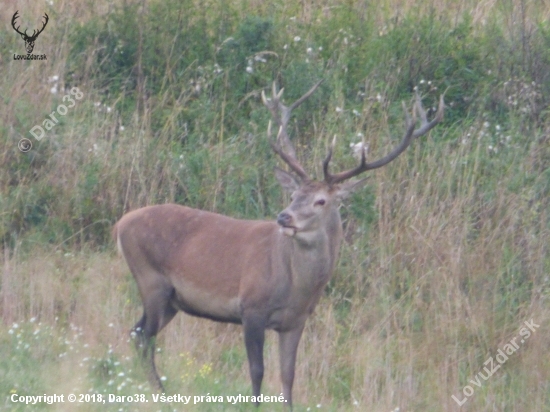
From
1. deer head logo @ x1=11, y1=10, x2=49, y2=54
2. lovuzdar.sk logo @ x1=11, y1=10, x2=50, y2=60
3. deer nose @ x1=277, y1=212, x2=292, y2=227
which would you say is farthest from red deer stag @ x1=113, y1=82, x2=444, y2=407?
deer head logo @ x1=11, y1=10, x2=49, y2=54

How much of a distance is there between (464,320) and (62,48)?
586 cm

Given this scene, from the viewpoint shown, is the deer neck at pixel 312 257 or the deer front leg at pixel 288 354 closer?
the deer neck at pixel 312 257

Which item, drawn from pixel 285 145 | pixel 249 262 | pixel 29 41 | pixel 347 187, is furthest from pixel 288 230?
pixel 29 41

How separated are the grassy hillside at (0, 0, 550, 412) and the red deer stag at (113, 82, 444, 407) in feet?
1.45

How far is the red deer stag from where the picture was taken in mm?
6371

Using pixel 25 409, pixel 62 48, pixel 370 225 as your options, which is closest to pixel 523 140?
pixel 370 225

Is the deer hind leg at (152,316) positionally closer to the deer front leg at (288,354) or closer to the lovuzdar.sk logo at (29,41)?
the deer front leg at (288,354)

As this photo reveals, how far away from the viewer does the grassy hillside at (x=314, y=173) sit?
7566 millimetres

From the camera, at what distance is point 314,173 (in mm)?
9336

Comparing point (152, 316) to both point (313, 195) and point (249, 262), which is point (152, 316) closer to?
point (249, 262)

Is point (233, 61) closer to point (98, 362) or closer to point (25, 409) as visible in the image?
point (98, 362)

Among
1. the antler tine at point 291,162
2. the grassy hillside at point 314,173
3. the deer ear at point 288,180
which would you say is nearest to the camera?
the antler tine at point 291,162

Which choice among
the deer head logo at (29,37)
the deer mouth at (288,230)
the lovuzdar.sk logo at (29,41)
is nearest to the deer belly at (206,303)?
the deer mouth at (288,230)

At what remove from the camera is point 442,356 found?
7965 mm
